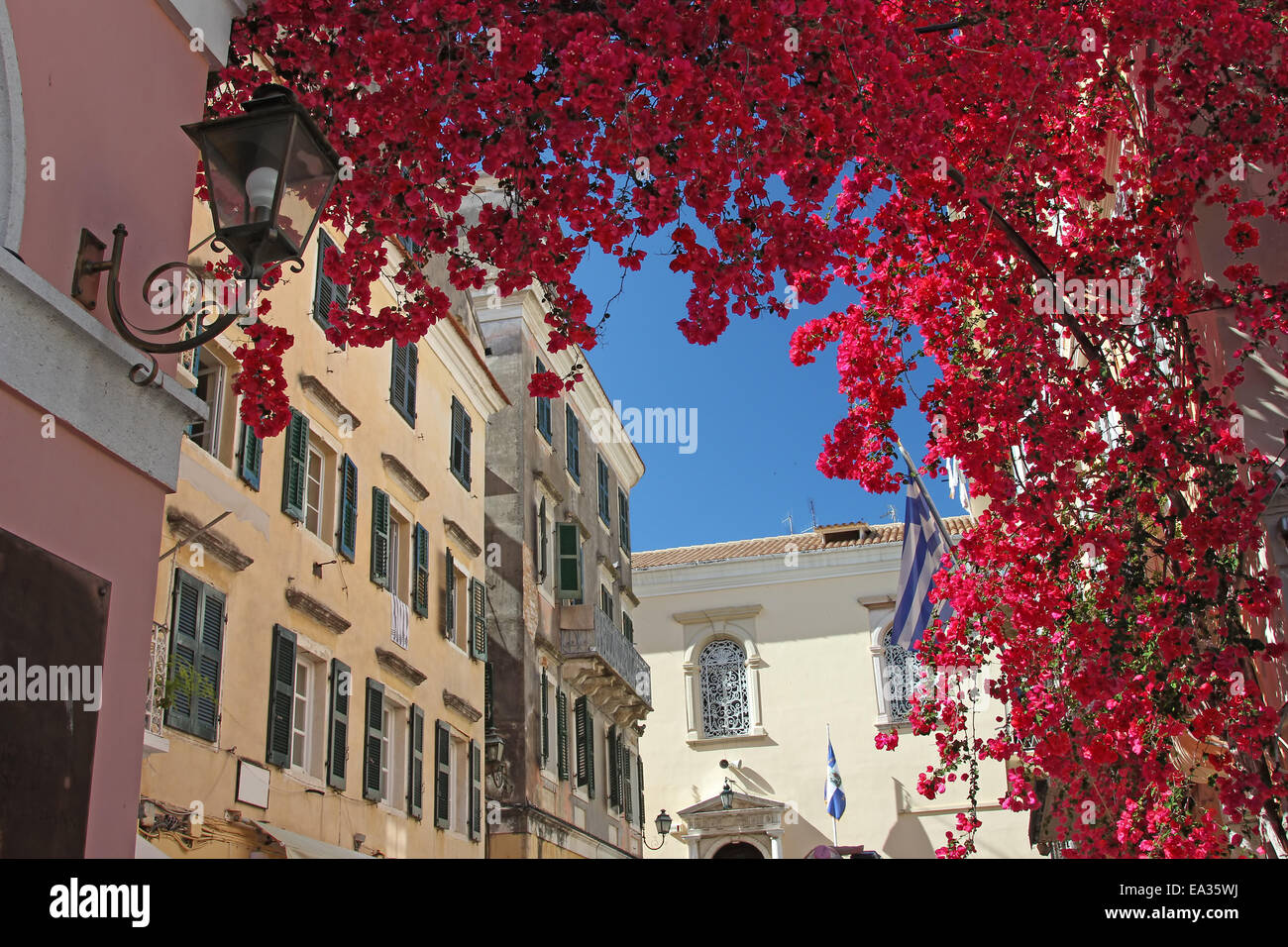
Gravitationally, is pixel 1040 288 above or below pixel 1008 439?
above

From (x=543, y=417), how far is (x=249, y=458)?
38.9ft

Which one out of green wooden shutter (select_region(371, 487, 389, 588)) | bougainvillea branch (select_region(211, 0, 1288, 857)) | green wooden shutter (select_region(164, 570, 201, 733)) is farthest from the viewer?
green wooden shutter (select_region(371, 487, 389, 588))

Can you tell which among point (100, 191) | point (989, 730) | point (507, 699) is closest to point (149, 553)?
point (100, 191)

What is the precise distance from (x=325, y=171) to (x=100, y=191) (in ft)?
2.98

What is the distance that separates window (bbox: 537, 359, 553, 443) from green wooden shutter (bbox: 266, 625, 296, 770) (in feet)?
36.2

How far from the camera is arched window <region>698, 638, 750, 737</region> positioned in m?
35.2

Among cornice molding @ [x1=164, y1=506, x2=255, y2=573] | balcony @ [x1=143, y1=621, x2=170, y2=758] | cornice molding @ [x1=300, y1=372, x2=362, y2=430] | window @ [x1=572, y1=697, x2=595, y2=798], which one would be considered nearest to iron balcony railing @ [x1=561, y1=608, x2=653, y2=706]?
window @ [x1=572, y1=697, x2=595, y2=798]

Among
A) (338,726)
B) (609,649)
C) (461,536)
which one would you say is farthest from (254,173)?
(609,649)

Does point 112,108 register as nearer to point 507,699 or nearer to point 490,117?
point 490,117

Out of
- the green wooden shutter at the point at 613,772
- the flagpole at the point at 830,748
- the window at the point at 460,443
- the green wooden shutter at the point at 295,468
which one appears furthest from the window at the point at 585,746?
the green wooden shutter at the point at 295,468

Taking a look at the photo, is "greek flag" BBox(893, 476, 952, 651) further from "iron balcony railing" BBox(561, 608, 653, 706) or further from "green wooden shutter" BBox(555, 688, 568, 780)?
"iron balcony railing" BBox(561, 608, 653, 706)

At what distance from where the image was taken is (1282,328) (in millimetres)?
7855

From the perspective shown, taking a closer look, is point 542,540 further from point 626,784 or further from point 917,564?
point 917,564
